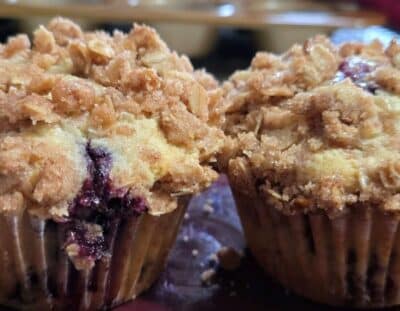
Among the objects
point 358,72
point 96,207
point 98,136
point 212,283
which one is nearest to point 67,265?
point 96,207

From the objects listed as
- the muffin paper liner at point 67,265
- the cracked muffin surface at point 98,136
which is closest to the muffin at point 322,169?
the cracked muffin surface at point 98,136

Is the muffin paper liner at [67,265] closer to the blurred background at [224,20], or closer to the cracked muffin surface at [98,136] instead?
the cracked muffin surface at [98,136]

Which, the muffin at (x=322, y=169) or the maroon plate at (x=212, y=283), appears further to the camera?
the maroon plate at (x=212, y=283)

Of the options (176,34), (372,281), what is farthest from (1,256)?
(176,34)

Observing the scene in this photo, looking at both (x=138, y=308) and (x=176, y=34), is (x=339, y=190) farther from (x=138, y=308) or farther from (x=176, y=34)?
(x=176, y=34)

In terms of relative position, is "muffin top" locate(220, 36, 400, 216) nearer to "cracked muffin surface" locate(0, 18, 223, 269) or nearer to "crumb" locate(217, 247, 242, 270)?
"cracked muffin surface" locate(0, 18, 223, 269)

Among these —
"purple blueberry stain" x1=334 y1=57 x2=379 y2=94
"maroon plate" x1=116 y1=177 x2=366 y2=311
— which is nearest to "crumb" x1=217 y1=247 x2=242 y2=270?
"maroon plate" x1=116 y1=177 x2=366 y2=311

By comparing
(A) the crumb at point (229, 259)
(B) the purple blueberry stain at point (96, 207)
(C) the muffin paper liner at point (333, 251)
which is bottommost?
(A) the crumb at point (229, 259)
